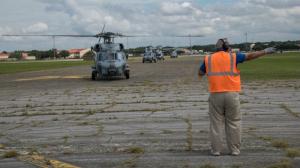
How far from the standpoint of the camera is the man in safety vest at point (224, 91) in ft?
26.6

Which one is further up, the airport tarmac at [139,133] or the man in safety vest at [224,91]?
the man in safety vest at [224,91]

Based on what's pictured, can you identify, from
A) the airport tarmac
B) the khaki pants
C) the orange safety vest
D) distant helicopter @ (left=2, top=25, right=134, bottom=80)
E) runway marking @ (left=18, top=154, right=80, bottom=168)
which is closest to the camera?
runway marking @ (left=18, top=154, right=80, bottom=168)

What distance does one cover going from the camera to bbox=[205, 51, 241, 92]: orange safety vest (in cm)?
816

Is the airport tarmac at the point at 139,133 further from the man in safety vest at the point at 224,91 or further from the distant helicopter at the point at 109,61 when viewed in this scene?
the distant helicopter at the point at 109,61

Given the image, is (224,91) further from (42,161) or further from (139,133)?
(42,161)

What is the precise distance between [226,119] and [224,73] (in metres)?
0.76

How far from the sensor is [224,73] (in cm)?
821

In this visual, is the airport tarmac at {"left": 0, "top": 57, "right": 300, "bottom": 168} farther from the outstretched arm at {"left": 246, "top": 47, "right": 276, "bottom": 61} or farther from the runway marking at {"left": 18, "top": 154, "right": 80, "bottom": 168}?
the outstretched arm at {"left": 246, "top": 47, "right": 276, "bottom": 61}

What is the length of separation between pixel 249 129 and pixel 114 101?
333 inches

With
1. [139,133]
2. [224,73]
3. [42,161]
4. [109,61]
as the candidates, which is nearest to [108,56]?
[109,61]

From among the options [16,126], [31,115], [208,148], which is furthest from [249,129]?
[31,115]

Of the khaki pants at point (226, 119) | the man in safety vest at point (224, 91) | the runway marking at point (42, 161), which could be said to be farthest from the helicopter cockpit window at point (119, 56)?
the khaki pants at point (226, 119)

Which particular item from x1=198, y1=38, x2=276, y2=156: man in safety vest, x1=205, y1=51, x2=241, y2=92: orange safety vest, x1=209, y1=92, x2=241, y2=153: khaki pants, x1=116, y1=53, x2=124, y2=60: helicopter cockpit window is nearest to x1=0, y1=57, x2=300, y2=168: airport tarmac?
x1=209, y1=92, x2=241, y2=153: khaki pants

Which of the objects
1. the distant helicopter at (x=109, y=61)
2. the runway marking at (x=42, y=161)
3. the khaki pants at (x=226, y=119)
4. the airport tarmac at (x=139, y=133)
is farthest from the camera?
the distant helicopter at (x=109, y=61)
